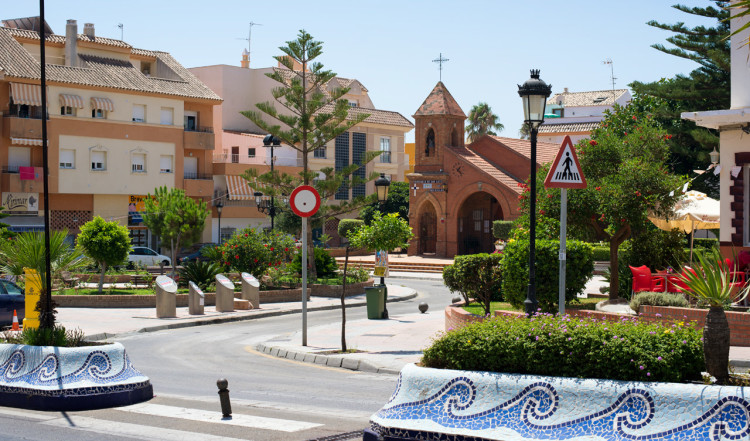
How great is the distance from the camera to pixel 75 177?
157 ft

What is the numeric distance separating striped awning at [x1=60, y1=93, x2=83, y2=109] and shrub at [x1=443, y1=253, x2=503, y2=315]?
34.0 m

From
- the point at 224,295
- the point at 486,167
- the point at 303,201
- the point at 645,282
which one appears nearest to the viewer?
the point at 303,201

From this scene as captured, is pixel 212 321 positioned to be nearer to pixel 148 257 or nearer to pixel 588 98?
pixel 148 257

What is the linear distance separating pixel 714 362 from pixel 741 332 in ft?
28.3

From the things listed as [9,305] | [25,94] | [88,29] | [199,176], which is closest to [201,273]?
[9,305]

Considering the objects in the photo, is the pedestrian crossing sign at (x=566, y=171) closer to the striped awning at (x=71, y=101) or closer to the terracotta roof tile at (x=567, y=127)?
the striped awning at (x=71, y=101)

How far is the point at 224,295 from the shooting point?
2503 cm

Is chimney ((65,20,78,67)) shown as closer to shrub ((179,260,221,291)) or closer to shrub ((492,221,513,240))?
shrub ((492,221,513,240))

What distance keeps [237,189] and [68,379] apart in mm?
46871

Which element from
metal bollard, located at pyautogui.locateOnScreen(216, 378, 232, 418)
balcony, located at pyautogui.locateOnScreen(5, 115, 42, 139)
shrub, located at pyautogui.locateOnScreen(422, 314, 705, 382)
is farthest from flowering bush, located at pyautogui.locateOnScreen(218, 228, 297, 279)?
shrub, located at pyautogui.locateOnScreen(422, 314, 705, 382)

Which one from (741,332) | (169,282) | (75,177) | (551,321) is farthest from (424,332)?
(75,177)

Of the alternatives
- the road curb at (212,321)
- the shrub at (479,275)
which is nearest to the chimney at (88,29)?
the road curb at (212,321)

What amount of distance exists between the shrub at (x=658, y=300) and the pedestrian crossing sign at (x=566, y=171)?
18.8ft

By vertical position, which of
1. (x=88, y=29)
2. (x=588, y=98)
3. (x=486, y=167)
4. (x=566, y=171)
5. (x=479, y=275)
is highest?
(x=588, y=98)
